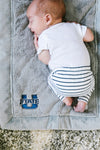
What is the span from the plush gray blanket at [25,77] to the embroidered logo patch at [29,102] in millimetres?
15

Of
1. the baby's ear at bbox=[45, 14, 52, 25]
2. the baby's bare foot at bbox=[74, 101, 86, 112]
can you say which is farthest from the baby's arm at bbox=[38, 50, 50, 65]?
the baby's bare foot at bbox=[74, 101, 86, 112]

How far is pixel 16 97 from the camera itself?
1026 mm

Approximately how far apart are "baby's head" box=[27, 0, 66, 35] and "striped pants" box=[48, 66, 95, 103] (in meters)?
0.21

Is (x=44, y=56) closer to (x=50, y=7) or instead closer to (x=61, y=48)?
(x=61, y=48)

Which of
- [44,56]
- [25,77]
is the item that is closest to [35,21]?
[44,56]

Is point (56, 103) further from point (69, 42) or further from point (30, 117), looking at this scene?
point (69, 42)

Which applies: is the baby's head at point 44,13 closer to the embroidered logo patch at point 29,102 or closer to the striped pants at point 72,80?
the striped pants at point 72,80

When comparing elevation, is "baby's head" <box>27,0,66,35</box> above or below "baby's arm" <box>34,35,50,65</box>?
above

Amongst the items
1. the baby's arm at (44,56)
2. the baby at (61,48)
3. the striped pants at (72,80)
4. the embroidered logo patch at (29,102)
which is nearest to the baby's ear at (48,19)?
the baby at (61,48)

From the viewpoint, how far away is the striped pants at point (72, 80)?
926 millimetres

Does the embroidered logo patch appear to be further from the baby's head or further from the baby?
the baby's head

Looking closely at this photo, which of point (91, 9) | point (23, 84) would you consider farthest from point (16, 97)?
point (91, 9)

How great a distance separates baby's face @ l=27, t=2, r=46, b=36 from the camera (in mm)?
943

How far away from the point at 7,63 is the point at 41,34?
0.22m
